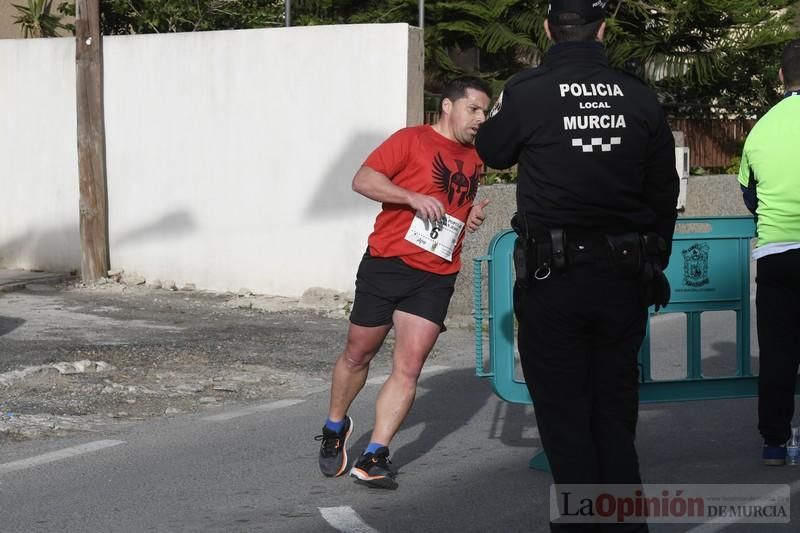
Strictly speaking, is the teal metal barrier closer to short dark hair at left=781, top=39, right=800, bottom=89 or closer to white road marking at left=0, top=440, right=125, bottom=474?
short dark hair at left=781, top=39, right=800, bottom=89

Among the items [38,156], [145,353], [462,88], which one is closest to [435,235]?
[462,88]

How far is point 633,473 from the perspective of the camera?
4059 millimetres

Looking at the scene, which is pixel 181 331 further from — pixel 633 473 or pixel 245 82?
pixel 633 473

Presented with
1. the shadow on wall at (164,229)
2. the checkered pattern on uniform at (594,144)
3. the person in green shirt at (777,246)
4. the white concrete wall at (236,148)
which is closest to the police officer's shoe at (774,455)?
the person in green shirt at (777,246)

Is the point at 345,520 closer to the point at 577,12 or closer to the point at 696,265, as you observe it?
the point at 696,265

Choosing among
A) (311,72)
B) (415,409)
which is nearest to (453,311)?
(311,72)

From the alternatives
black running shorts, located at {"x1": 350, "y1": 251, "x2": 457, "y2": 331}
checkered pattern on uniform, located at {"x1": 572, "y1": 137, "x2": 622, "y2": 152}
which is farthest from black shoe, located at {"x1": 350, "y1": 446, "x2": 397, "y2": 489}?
checkered pattern on uniform, located at {"x1": 572, "y1": 137, "x2": 622, "y2": 152}

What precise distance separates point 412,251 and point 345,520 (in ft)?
4.17

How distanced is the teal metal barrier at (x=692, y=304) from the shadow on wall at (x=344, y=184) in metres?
5.42

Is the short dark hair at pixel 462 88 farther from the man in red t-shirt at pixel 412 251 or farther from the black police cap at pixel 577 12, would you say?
the black police cap at pixel 577 12

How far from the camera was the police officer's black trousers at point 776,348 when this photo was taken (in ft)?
20.1

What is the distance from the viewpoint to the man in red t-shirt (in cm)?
602

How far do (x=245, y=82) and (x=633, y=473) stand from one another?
9.14m

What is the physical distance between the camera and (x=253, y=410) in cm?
784
